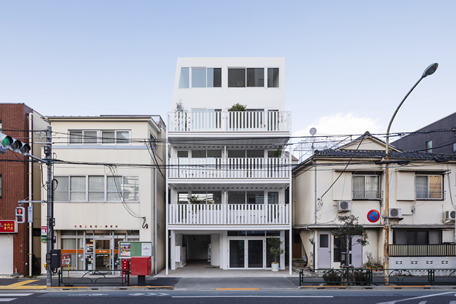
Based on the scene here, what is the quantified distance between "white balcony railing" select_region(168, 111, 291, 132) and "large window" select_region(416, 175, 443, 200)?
827 centimetres

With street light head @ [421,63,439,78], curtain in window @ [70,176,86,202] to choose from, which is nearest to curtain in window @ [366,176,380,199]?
street light head @ [421,63,439,78]

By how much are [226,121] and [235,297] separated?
9.42m

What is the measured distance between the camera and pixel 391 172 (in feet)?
66.3

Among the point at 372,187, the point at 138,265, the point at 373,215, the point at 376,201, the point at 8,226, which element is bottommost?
the point at 138,265

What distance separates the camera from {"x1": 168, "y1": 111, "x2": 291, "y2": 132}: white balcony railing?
64.9 ft

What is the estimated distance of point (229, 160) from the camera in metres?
20.3

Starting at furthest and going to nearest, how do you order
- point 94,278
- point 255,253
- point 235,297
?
point 255,253 < point 94,278 < point 235,297

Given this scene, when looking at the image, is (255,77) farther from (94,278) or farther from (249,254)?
(94,278)

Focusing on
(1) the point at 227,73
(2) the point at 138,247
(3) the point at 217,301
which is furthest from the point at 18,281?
(1) the point at 227,73

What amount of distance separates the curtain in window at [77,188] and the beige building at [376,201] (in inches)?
491

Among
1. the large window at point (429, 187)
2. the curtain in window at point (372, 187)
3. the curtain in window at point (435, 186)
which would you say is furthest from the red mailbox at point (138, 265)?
the curtain in window at point (435, 186)

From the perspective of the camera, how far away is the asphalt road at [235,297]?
1329cm

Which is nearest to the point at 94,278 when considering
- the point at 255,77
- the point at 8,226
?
the point at 8,226

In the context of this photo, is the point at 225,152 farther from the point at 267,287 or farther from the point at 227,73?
the point at 267,287
